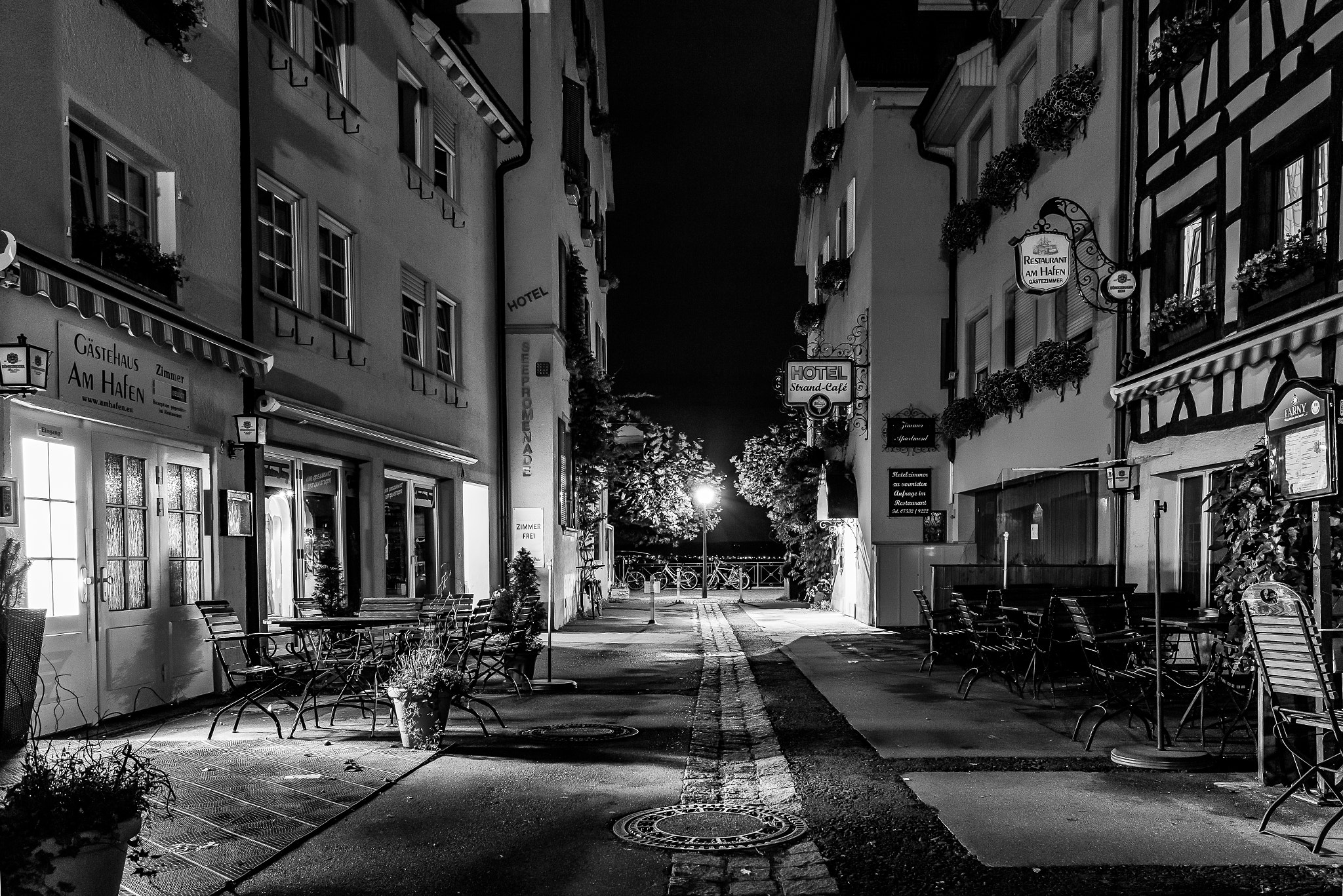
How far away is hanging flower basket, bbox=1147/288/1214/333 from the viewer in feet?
36.0

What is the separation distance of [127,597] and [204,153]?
13.1 feet

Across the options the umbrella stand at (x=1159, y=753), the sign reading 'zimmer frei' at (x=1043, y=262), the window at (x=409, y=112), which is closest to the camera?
the umbrella stand at (x=1159, y=753)

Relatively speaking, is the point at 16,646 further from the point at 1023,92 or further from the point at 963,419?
the point at 1023,92

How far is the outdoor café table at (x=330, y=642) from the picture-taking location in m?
8.37

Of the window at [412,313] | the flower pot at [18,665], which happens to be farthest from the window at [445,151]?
the flower pot at [18,665]

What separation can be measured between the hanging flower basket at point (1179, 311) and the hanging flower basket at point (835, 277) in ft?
39.1

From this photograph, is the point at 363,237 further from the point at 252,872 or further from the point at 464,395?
the point at 252,872

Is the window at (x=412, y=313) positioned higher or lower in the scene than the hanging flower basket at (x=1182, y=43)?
lower

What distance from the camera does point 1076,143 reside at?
14125 mm

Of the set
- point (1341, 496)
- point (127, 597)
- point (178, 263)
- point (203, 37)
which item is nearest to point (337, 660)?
point (127, 597)

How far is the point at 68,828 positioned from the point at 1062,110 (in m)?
13.3

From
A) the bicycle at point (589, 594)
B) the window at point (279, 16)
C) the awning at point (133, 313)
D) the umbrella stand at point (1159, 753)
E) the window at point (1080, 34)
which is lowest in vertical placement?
the bicycle at point (589, 594)

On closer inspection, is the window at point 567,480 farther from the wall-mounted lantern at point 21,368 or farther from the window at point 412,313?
the wall-mounted lantern at point 21,368

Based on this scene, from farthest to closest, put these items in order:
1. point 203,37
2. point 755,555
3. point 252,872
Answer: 1. point 755,555
2. point 203,37
3. point 252,872
